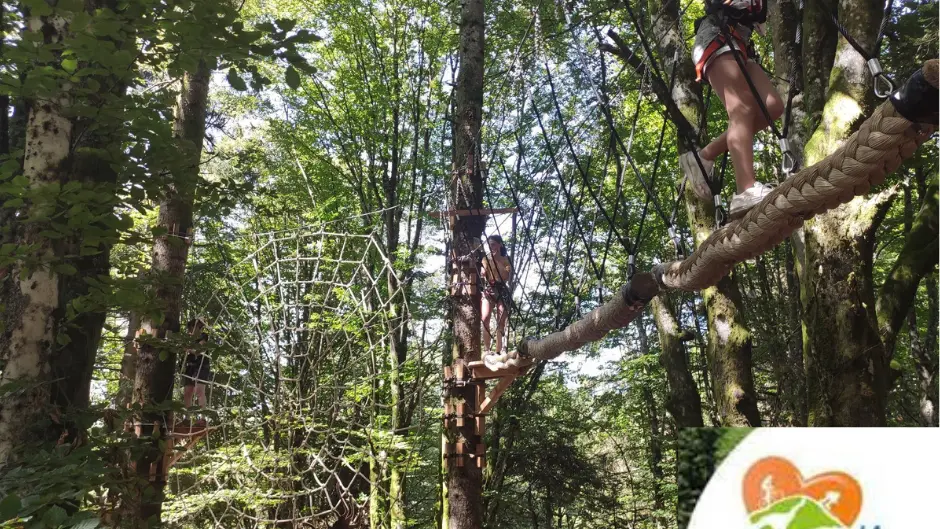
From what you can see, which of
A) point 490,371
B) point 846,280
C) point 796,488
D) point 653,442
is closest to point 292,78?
point 796,488

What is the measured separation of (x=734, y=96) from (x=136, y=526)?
2.13 m

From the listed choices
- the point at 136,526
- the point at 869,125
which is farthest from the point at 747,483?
the point at 136,526

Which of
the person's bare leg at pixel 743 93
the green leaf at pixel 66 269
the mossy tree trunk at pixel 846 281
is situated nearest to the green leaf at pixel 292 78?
the green leaf at pixel 66 269

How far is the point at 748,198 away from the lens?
182cm

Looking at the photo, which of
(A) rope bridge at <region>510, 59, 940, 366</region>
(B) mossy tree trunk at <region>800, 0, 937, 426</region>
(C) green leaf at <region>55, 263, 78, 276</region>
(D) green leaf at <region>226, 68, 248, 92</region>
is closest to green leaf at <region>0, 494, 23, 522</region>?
(C) green leaf at <region>55, 263, 78, 276</region>

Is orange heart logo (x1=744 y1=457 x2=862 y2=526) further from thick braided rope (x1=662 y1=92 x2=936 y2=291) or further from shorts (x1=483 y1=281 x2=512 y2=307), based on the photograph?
shorts (x1=483 y1=281 x2=512 y2=307)

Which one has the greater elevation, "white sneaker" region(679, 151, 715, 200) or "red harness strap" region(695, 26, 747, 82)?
"red harness strap" region(695, 26, 747, 82)

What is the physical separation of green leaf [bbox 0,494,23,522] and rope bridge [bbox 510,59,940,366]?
5.52 ft

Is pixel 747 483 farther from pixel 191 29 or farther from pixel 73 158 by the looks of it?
pixel 73 158

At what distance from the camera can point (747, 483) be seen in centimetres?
69

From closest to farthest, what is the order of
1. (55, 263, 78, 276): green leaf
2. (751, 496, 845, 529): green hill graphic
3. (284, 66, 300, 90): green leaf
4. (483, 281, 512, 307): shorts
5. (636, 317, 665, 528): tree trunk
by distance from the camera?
(751, 496, 845, 529): green hill graphic < (55, 263, 78, 276): green leaf < (284, 66, 300, 90): green leaf < (483, 281, 512, 307): shorts < (636, 317, 665, 528): tree trunk

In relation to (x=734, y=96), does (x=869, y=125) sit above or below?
below

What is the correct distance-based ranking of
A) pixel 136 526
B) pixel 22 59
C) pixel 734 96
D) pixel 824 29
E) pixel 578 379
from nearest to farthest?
pixel 22 59, pixel 136 526, pixel 734 96, pixel 824 29, pixel 578 379

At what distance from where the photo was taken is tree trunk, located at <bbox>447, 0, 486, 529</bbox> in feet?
14.9
